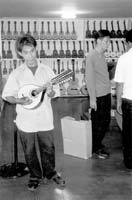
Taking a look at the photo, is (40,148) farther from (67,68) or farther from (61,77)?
(67,68)

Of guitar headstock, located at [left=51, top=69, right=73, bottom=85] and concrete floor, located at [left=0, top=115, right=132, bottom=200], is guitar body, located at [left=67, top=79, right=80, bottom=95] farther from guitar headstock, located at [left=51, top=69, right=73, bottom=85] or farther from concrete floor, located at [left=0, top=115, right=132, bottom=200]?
guitar headstock, located at [left=51, top=69, right=73, bottom=85]

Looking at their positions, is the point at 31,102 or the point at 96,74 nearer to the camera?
the point at 31,102

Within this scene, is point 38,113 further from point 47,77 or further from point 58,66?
point 58,66

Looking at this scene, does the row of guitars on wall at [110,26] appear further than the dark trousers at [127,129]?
Yes

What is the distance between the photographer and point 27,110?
2.90 m

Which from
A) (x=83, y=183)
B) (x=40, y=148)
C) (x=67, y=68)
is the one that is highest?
(x=67, y=68)

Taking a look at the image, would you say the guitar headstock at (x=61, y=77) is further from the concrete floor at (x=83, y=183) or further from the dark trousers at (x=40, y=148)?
the concrete floor at (x=83, y=183)

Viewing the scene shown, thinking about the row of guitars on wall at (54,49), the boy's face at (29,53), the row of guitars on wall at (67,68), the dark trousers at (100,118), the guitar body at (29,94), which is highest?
the row of guitars on wall at (54,49)

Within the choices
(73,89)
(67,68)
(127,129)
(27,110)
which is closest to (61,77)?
(27,110)

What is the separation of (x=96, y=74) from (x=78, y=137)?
30.9 inches

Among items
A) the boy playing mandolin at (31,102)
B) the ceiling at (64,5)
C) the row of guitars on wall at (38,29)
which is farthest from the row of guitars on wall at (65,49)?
the boy playing mandolin at (31,102)

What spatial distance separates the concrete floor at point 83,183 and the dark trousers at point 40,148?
0.17m

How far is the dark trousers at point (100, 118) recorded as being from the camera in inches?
153

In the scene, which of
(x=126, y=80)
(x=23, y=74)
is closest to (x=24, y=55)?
(x=23, y=74)
